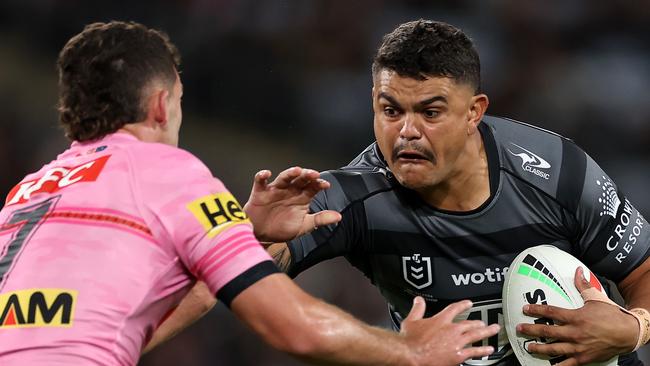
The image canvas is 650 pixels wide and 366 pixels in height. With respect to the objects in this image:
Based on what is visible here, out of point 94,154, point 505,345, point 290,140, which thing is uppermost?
point 94,154

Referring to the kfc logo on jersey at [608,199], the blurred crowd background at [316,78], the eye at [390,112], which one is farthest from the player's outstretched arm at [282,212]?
the blurred crowd background at [316,78]

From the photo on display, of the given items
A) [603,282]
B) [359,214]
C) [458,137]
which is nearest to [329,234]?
[359,214]

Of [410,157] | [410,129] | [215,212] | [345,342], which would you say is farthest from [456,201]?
[215,212]

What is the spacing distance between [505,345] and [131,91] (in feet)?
6.19

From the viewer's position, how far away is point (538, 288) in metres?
3.89

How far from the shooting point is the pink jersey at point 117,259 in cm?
287

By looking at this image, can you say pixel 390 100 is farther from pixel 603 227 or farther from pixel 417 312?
pixel 417 312

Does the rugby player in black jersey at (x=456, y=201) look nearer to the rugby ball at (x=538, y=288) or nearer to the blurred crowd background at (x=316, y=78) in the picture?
the rugby ball at (x=538, y=288)

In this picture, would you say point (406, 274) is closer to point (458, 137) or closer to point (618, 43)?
point (458, 137)

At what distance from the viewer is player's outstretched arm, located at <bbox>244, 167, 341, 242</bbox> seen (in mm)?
3881

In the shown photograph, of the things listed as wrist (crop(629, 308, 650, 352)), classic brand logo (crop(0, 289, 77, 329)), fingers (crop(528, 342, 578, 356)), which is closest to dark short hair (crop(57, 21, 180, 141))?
classic brand logo (crop(0, 289, 77, 329))

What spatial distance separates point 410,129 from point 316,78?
484 cm

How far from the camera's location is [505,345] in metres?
4.18

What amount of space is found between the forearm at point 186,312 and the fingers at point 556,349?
1.24m
